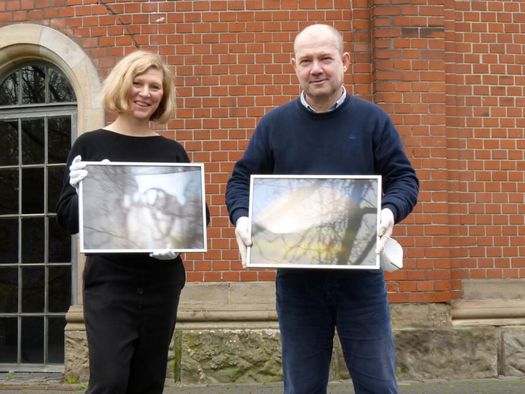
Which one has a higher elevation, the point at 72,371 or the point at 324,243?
the point at 324,243

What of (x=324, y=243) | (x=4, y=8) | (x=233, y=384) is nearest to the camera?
(x=324, y=243)

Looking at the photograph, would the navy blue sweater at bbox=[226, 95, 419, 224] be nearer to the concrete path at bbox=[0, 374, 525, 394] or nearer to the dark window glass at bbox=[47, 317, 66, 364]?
the concrete path at bbox=[0, 374, 525, 394]

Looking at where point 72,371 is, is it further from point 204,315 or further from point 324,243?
point 324,243

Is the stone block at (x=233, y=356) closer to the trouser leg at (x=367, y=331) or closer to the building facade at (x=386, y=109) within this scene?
the building facade at (x=386, y=109)

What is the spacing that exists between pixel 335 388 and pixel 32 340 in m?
2.87

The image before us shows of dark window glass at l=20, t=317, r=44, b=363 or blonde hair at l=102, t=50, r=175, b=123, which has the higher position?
blonde hair at l=102, t=50, r=175, b=123

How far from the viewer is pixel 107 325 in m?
2.98

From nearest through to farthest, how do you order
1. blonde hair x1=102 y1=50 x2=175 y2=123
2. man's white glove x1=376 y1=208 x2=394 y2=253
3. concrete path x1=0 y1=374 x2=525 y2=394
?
man's white glove x1=376 y1=208 x2=394 y2=253 < blonde hair x1=102 y1=50 x2=175 y2=123 < concrete path x1=0 y1=374 x2=525 y2=394

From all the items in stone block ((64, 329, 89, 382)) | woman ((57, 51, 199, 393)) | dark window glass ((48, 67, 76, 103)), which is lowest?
stone block ((64, 329, 89, 382))

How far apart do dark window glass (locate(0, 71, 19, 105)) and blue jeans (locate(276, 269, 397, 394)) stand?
14.8 feet

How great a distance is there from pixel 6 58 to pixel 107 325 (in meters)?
4.23

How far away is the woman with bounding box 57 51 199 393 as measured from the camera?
2.97 m

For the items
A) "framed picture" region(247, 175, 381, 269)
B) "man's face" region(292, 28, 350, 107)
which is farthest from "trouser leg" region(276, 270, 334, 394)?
"man's face" region(292, 28, 350, 107)

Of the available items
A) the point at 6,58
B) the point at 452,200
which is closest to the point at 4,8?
the point at 6,58
